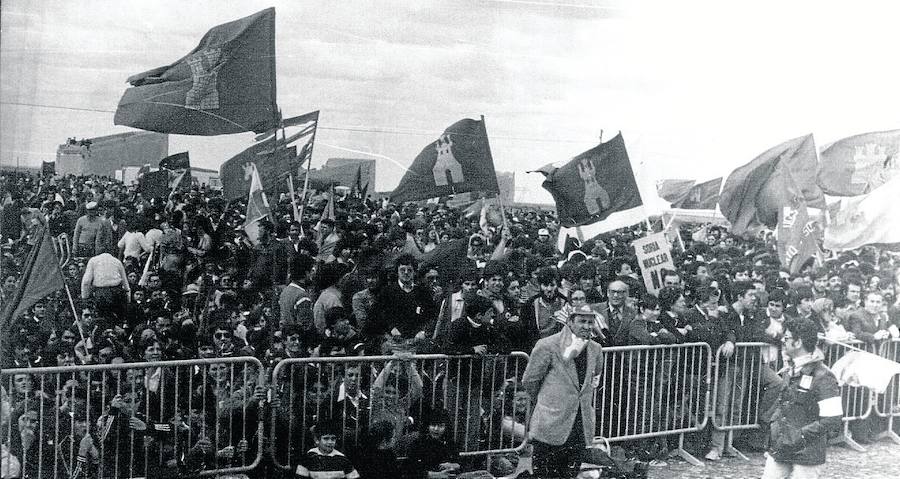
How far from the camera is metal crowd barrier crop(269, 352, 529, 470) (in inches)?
179

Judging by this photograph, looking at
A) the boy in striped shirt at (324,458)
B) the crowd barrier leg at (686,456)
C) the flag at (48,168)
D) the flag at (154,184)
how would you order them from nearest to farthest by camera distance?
the flag at (48,168), the flag at (154,184), the boy in striped shirt at (324,458), the crowd barrier leg at (686,456)

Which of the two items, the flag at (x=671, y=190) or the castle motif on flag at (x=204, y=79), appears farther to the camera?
the flag at (x=671, y=190)

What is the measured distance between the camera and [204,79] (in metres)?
4.30

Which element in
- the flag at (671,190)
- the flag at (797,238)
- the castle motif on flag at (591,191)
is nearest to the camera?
the castle motif on flag at (591,191)

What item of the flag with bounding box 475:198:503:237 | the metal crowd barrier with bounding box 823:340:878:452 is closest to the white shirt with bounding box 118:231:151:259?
the flag with bounding box 475:198:503:237

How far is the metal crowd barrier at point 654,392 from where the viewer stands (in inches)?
204

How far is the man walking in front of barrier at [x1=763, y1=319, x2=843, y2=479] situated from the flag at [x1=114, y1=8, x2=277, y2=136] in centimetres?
303

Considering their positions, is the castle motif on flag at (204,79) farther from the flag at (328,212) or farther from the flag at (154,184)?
the flag at (328,212)

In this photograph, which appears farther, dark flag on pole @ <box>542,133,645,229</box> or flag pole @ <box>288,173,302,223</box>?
dark flag on pole @ <box>542,133,645,229</box>

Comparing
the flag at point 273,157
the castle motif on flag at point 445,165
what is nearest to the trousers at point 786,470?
the castle motif on flag at point 445,165

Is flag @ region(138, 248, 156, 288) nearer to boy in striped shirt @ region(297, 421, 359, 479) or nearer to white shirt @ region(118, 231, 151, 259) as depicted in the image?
white shirt @ region(118, 231, 151, 259)

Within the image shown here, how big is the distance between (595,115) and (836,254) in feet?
Answer: 5.66

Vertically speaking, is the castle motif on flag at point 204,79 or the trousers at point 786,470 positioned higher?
the castle motif on flag at point 204,79

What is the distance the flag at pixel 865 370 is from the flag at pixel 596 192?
1549 millimetres
